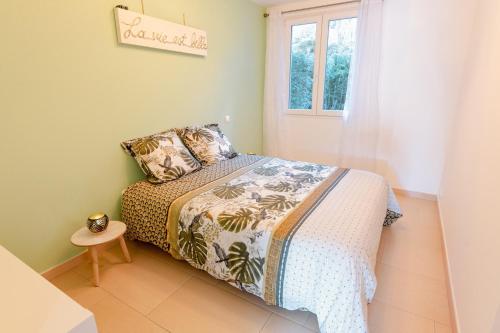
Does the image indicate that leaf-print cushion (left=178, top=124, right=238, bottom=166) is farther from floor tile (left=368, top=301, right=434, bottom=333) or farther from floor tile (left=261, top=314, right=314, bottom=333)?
floor tile (left=368, top=301, right=434, bottom=333)

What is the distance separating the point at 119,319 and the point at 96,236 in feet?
1.84

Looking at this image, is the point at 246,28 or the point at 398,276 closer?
the point at 398,276

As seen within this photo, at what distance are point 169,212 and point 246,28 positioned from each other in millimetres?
2687

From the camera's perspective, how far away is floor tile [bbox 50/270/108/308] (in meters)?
1.67

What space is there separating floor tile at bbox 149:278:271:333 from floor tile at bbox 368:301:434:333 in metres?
0.61

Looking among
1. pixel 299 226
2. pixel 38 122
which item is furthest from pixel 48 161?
pixel 299 226

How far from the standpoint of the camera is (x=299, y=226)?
4.77ft

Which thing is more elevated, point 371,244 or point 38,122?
point 38,122

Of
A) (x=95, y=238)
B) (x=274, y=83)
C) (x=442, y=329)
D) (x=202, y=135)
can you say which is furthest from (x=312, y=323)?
(x=274, y=83)

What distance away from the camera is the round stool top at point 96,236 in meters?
1.68

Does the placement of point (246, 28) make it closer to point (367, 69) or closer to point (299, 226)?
point (367, 69)

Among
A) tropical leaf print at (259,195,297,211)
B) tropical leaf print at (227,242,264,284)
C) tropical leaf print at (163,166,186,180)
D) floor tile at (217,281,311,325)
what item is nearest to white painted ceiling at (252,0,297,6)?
tropical leaf print at (163,166,186,180)

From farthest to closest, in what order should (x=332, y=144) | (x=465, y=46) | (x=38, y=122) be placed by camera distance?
(x=332, y=144) → (x=465, y=46) → (x=38, y=122)

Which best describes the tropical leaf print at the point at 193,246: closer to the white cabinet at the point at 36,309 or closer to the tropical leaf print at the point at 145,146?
the tropical leaf print at the point at 145,146
